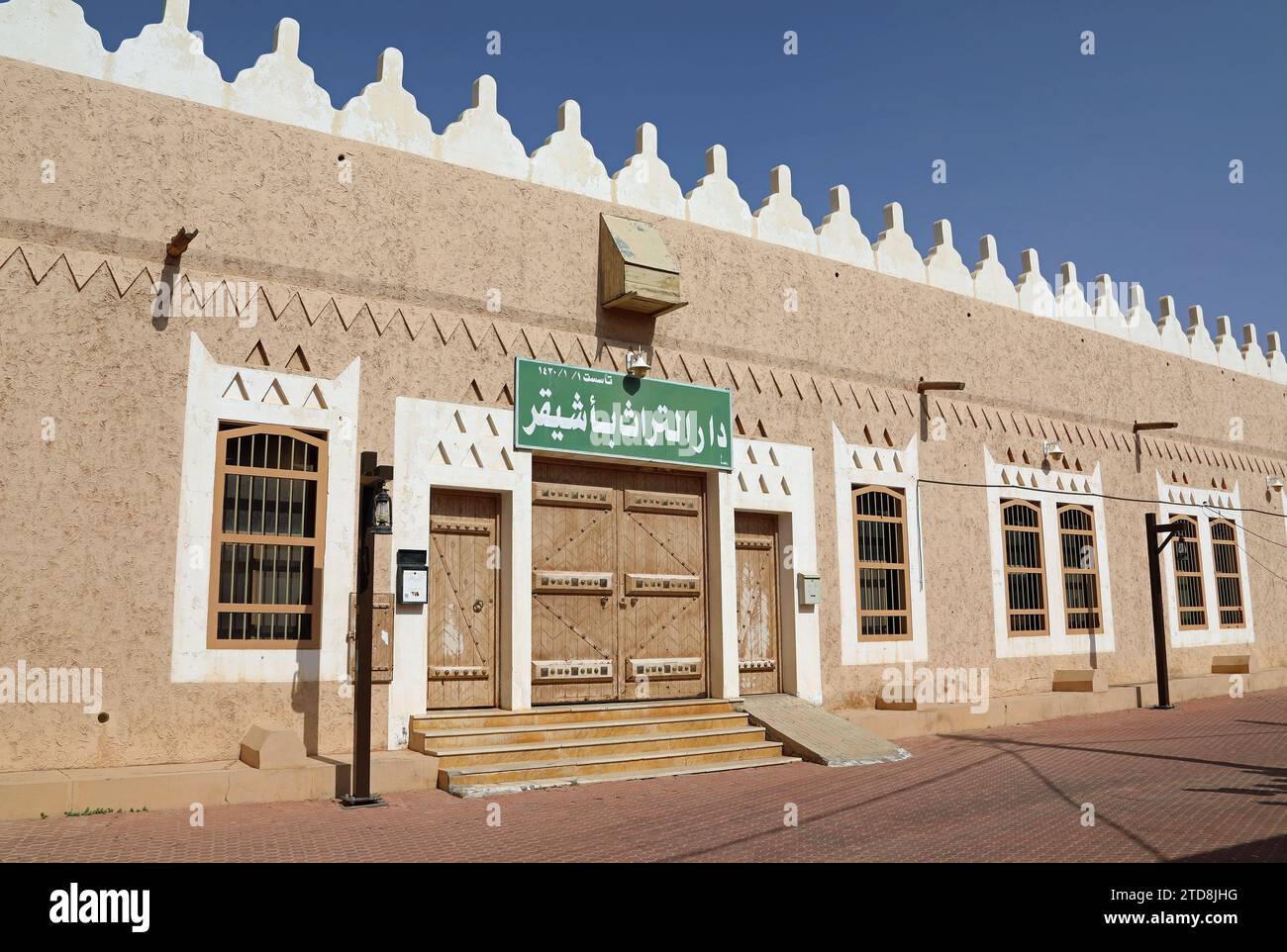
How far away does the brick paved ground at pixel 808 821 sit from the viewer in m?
7.09

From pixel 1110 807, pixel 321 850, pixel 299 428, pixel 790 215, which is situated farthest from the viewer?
pixel 790 215

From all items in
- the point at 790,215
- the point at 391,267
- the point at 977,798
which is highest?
the point at 790,215

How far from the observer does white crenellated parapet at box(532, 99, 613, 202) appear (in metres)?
12.4

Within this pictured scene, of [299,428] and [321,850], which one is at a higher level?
[299,428]

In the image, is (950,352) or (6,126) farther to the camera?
(950,352)

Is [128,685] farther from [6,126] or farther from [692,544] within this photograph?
[692,544]

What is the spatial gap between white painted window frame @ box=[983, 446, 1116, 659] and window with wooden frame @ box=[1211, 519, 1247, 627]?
3958mm

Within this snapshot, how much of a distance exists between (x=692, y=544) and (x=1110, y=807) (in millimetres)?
5787

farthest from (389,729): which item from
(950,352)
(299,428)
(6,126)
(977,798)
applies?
(950,352)

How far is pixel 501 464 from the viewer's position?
11414mm

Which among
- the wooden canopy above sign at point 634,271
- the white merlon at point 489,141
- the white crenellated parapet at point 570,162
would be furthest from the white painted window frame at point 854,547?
the white crenellated parapet at point 570,162

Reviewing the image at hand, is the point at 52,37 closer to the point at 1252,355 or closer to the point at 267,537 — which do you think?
the point at 267,537

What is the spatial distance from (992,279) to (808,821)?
449 inches

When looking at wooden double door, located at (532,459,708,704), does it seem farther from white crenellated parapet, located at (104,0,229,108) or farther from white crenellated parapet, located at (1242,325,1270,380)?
white crenellated parapet, located at (1242,325,1270,380)
